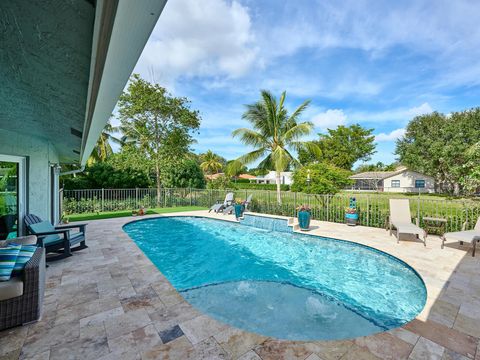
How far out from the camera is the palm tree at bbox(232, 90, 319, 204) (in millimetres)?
12857

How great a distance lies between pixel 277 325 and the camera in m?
3.32

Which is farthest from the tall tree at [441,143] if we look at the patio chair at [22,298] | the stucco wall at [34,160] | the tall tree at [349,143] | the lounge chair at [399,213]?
the stucco wall at [34,160]

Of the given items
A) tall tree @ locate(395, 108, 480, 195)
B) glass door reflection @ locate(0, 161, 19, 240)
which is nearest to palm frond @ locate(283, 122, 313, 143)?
glass door reflection @ locate(0, 161, 19, 240)

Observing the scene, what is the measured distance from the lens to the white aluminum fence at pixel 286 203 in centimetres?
690

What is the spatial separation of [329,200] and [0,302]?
9.89 m

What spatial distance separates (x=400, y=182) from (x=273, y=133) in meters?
31.9

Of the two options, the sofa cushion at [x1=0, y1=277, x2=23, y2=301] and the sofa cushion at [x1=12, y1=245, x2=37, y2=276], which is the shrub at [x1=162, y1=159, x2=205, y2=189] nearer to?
the sofa cushion at [x1=12, y1=245, x2=37, y2=276]

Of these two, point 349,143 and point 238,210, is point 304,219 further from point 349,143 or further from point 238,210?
point 349,143

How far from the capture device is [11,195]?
5371 mm

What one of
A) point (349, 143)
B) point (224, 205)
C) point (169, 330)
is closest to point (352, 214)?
point (224, 205)

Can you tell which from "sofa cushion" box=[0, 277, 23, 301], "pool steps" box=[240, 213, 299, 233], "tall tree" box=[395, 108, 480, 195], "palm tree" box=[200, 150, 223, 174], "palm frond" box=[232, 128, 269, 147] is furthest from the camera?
"palm tree" box=[200, 150, 223, 174]

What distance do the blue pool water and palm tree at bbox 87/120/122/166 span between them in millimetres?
13656

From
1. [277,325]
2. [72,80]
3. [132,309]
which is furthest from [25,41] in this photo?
[277,325]

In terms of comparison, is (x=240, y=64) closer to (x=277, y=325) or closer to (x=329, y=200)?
(x=329, y=200)
